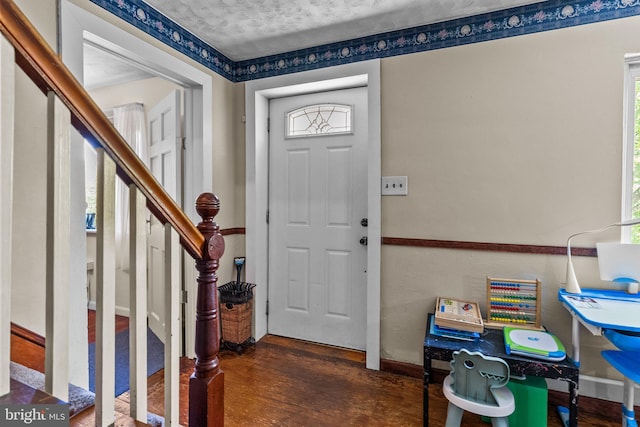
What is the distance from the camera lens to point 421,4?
1931mm

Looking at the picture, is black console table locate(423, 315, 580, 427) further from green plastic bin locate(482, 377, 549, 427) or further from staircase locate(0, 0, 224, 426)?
staircase locate(0, 0, 224, 426)

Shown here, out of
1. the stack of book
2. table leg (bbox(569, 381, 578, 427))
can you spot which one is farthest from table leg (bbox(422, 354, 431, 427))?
table leg (bbox(569, 381, 578, 427))

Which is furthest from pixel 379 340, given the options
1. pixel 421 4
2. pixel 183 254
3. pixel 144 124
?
pixel 144 124

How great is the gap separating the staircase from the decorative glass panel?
1.72 meters

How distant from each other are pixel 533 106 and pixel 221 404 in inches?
88.9

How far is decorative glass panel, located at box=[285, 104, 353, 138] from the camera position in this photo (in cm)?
256

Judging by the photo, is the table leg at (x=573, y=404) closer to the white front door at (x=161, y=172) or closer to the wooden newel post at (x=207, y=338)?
the wooden newel post at (x=207, y=338)

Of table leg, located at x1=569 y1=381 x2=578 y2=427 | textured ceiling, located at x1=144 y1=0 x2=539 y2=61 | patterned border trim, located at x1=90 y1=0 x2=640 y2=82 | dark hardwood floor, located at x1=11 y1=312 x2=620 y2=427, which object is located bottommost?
dark hardwood floor, located at x1=11 y1=312 x2=620 y2=427

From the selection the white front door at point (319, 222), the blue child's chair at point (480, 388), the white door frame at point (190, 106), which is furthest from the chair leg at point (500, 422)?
the white door frame at point (190, 106)

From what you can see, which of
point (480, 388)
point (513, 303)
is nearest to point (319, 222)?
point (513, 303)

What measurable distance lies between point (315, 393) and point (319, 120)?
2020 mm

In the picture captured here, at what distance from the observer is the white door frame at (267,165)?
2270 mm

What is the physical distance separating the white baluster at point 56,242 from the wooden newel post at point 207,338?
384 mm

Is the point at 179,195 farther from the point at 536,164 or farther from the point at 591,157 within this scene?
the point at 591,157
